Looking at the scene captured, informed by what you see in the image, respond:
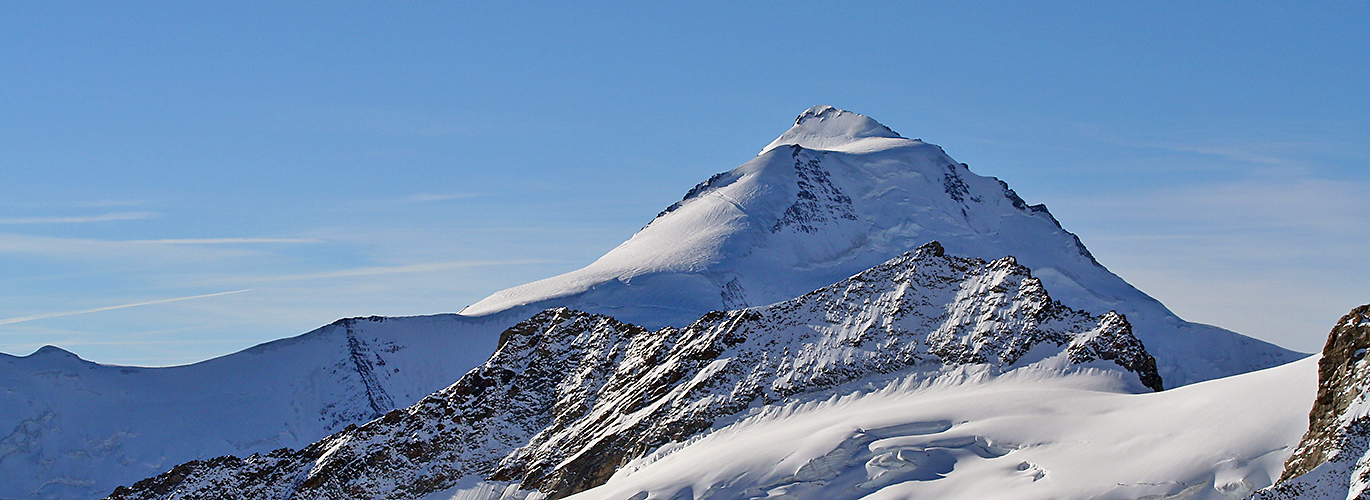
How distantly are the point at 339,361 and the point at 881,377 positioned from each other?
67.3 m

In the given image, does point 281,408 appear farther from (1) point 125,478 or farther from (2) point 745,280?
(2) point 745,280

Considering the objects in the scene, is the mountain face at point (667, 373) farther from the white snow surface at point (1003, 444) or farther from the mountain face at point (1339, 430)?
the mountain face at point (1339, 430)

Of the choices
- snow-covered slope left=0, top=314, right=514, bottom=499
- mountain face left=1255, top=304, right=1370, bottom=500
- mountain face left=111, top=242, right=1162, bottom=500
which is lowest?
mountain face left=1255, top=304, right=1370, bottom=500

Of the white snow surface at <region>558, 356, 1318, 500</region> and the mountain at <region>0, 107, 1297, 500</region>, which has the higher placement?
the mountain at <region>0, 107, 1297, 500</region>

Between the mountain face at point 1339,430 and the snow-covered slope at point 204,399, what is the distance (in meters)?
88.5

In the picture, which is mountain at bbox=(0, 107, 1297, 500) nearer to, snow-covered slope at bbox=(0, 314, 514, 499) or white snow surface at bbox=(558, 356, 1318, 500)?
snow-covered slope at bbox=(0, 314, 514, 499)

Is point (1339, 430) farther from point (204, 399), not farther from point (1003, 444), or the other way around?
point (204, 399)

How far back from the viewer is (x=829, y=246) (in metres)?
175

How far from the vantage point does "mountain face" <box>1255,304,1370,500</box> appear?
52.8 m

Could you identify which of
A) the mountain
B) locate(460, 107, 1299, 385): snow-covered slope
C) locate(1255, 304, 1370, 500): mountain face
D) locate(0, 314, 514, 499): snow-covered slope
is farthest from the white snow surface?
locate(460, 107, 1299, 385): snow-covered slope

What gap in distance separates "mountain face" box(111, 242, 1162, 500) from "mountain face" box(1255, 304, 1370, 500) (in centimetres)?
1995

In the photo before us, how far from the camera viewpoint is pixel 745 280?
157625 millimetres

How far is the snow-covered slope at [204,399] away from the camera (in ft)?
421

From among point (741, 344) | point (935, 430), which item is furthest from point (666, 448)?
point (935, 430)
